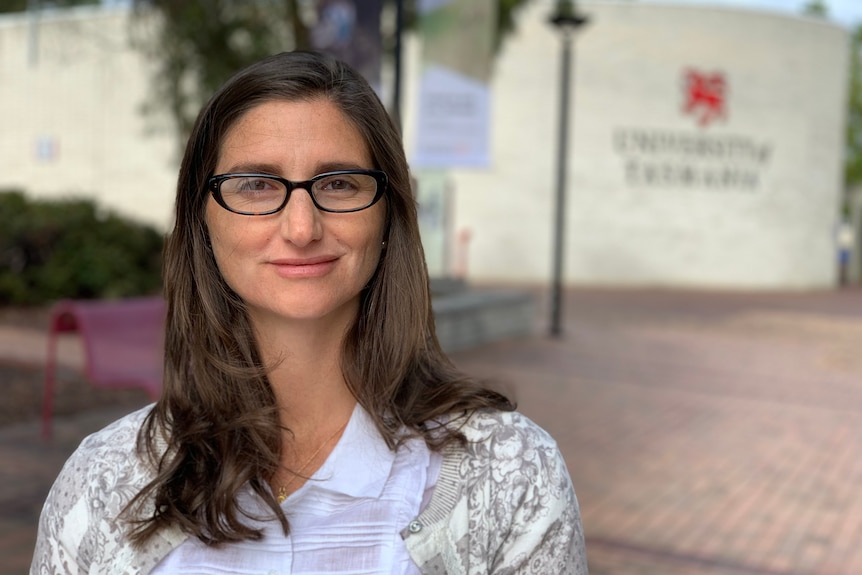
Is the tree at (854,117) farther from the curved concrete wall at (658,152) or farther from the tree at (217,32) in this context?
the tree at (217,32)

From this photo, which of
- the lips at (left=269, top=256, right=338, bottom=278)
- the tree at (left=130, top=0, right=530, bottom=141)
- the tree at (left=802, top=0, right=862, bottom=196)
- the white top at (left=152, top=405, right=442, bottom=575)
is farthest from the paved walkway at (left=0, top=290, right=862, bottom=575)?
the tree at (left=802, top=0, right=862, bottom=196)

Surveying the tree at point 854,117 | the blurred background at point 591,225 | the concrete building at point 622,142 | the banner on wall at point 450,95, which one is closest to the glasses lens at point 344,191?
the blurred background at point 591,225

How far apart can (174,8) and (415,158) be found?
367cm

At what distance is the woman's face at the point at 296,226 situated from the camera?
4.81 feet

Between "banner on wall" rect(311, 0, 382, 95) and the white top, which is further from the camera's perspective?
"banner on wall" rect(311, 0, 382, 95)

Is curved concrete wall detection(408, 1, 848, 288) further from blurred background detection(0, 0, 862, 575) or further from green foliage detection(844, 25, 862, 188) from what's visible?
green foliage detection(844, 25, 862, 188)

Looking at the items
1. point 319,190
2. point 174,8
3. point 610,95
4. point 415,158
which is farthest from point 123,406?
point 610,95

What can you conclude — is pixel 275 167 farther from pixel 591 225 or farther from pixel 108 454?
pixel 591 225

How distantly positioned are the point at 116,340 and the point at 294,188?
497cm

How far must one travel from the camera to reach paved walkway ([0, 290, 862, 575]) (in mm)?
4758

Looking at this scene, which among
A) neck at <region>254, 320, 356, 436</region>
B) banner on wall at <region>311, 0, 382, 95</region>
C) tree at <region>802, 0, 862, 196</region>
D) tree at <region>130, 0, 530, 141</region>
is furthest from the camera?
tree at <region>802, 0, 862, 196</region>

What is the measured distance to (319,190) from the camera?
1479 millimetres

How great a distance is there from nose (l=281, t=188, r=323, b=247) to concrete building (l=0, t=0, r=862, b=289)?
20116 millimetres

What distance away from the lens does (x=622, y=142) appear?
73.6 feet
